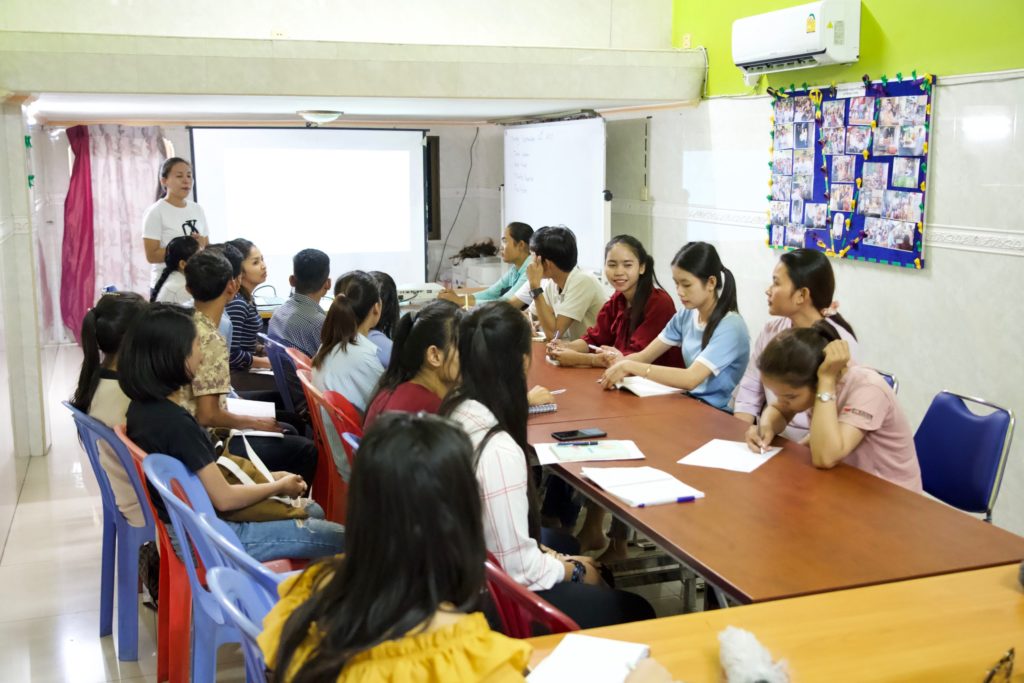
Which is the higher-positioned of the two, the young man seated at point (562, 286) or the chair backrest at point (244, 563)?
the young man seated at point (562, 286)

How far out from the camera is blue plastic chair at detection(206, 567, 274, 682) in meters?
1.73

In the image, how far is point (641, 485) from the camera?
8.38 feet

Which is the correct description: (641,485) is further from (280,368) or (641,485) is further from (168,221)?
(168,221)

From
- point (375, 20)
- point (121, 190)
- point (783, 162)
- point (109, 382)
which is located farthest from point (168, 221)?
point (783, 162)

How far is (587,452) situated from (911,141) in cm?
242

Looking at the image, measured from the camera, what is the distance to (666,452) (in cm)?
287

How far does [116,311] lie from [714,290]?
218cm

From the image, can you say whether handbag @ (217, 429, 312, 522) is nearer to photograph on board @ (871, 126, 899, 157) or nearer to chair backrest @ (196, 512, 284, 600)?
A: chair backrest @ (196, 512, 284, 600)

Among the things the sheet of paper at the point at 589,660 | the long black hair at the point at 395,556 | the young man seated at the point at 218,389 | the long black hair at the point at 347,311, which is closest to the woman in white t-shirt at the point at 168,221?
the young man seated at the point at 218,389

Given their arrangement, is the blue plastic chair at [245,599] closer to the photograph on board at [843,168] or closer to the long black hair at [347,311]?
the long black hair at [347,311]

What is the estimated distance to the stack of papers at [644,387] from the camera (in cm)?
366

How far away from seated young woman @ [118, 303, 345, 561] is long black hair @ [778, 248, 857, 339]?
1.78 metres

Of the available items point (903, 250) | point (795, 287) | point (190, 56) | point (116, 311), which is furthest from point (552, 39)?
point (116, 311)

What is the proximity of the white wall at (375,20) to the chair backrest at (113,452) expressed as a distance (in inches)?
118
